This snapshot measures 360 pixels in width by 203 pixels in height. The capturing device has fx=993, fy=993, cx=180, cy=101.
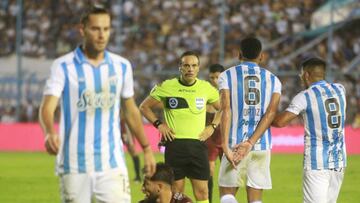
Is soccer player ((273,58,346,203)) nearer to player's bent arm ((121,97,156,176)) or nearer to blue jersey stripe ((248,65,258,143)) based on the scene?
blue jersey stripe ((248,65,258,143))

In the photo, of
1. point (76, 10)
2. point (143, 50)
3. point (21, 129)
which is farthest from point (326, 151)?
point (76, 10)

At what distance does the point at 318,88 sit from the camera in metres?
9.65

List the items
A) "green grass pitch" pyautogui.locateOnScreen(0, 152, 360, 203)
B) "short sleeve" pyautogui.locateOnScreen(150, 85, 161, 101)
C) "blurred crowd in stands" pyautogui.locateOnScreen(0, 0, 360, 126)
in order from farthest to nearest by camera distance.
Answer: "blurred crowd in stands" pyautogui.locateOnScreen(0, 0, 360, 126) < "green grass pitch" pyautogui.locateOnScreen(0, 152, 360, 203) < "short sleeve" pyautogui.locateOnScreen(150, 85, 161, 101)

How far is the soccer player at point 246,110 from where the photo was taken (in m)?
10.0

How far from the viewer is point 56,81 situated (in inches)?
294

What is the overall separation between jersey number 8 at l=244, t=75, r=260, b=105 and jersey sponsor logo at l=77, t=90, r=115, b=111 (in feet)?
9.02

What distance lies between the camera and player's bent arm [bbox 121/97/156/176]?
7594 mm

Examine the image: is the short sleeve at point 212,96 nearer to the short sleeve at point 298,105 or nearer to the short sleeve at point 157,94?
the short sleeve at point 157,94

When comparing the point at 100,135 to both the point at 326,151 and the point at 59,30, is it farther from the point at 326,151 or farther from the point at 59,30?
the point at 59,30

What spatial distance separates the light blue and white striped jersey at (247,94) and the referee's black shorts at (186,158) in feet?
4.73

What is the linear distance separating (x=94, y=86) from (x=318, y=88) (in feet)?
9.53

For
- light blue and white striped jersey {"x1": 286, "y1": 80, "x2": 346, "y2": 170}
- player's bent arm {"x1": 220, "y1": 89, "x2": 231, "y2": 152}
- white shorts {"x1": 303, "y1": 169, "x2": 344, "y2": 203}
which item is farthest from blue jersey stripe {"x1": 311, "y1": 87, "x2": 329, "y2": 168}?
player's bent arm {"x1": 220, "y1": 89, "x2": 231, "y2": 152}

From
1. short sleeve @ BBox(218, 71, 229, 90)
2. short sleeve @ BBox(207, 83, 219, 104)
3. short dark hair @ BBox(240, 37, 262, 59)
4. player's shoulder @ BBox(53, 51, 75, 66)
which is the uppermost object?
short dark hair @ BBox(240, 37, 262, 59)

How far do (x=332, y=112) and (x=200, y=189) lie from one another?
241 cm
